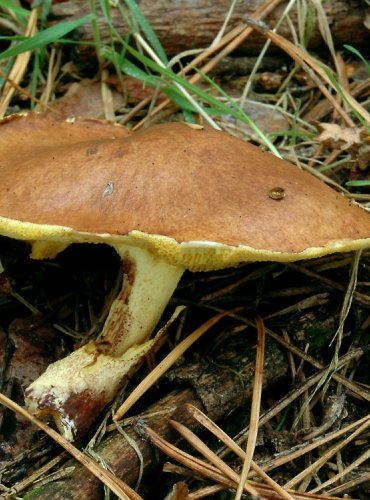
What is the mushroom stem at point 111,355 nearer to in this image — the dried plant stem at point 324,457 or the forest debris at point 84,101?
the dried plant stem at point 324,457

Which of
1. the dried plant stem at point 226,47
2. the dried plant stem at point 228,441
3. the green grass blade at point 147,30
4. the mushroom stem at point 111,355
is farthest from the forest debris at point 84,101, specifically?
the dried plant stem at point 228,441

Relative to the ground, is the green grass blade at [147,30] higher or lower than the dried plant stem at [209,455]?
higher

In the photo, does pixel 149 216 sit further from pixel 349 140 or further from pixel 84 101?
pixel 84 101

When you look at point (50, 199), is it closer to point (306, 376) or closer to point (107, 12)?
point (306, 376)

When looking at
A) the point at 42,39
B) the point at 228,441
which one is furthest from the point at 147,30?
the point at 228,441

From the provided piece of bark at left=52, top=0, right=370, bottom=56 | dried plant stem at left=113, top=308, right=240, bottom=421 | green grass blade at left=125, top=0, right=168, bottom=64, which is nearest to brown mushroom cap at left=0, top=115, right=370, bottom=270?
dried plant stem at left=113, top=308, right=240, bottom=421
